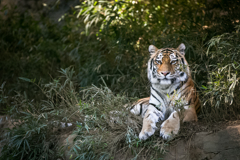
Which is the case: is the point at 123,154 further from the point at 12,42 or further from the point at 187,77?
the point at 12,42

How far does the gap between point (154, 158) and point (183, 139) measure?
13.9 inches

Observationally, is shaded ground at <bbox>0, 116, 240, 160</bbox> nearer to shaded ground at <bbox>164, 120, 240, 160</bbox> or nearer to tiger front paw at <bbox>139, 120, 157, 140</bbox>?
shaded ground at <bbox>164, 120, 240, 160</bbox>

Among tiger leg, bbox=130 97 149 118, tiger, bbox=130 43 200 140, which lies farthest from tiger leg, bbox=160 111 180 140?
tiger leg, bbox=130 97 149 118

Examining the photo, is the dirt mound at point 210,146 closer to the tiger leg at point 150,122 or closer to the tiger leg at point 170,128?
the tiger leg at point 170,128

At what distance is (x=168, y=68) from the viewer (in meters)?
2.78

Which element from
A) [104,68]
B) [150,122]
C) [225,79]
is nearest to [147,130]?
[150,122]

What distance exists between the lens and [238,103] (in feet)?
9.18

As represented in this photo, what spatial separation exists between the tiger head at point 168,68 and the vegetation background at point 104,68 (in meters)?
0.18

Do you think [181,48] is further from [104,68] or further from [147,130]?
[104,68]

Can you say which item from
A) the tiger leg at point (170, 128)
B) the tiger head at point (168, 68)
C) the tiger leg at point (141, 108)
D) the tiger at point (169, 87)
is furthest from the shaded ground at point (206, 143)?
the tiger leg at point (141, 108)

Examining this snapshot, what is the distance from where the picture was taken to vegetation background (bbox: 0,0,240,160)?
9.05ft

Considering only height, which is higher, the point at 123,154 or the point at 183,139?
the point at 183,139

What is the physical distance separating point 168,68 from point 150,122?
2.07 feet

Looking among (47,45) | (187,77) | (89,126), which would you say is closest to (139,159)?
(89,126)
